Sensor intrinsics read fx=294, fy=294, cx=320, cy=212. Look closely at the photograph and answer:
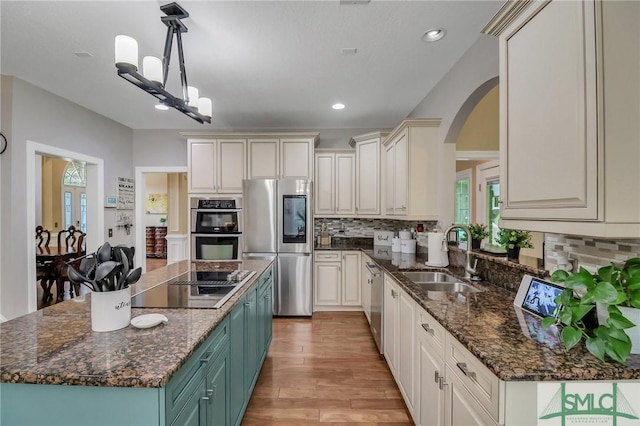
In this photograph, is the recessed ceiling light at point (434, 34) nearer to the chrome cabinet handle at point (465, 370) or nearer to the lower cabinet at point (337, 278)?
the chrome cabinet handle at point (465, 370)

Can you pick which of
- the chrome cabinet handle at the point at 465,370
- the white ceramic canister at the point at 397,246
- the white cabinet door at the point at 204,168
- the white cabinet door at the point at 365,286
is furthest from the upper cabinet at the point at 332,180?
the chrome cabinet handle at the point at 465,370

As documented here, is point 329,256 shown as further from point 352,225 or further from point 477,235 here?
point 477,235

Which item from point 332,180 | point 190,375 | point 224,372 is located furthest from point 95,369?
point 332,180

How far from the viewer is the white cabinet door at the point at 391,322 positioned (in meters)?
2.25

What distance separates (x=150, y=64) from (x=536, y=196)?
209 cm

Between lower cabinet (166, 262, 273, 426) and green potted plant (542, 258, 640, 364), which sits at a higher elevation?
green potted plant (542, 258, 640, 364)

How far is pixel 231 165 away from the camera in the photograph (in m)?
4.09

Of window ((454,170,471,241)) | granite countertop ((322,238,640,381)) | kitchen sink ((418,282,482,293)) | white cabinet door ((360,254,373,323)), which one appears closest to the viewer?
granite countertop ((322,238,640,381))

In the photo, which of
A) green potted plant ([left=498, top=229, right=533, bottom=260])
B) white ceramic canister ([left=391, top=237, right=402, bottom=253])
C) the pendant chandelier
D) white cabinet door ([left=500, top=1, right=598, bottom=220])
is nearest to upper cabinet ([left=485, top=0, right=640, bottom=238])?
white cabinet door ([left=500, top=1, right=598, bottom=220])

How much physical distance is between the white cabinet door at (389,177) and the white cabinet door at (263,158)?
148 cm

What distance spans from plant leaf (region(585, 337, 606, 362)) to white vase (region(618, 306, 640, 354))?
0.45 feet

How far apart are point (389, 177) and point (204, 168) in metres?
2.53

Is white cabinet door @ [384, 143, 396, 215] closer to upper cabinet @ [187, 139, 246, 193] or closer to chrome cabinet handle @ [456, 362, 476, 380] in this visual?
upper cabinet @ [187, 139, 246, 193]

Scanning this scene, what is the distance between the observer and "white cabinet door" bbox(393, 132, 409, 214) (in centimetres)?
307
